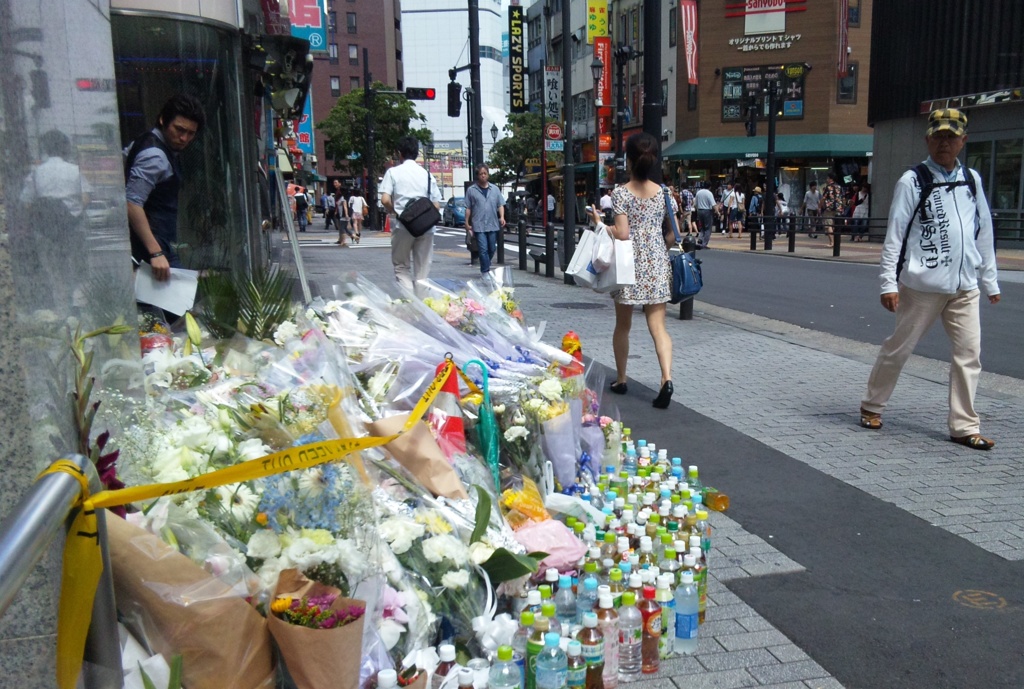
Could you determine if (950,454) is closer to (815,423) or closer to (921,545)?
(815,423)

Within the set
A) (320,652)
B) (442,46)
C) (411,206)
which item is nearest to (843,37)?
(411,206)

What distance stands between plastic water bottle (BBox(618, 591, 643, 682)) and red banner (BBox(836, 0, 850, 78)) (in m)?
40.0

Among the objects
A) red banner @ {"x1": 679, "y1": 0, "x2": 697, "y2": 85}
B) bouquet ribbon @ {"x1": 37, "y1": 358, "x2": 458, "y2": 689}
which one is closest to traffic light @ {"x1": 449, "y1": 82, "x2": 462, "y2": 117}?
red banner @ {"x1": 679, "y1": 0, "x2": 697, "y2": 85}

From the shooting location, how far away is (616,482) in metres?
4.39

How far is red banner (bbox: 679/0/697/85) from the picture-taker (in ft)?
119

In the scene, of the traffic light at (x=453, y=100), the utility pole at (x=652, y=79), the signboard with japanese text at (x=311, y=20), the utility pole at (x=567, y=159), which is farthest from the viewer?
the traffic light at (x=453, y=100)

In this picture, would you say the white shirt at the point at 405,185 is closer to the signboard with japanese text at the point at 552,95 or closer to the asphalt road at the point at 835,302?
the asphalt road at the point at 835,302

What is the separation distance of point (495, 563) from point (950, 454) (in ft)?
12.5

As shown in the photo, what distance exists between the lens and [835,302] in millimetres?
13477

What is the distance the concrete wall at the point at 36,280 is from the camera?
1.86m

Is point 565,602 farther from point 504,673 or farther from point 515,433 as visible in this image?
point 515,433

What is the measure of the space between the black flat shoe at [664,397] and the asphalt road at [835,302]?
142 inches

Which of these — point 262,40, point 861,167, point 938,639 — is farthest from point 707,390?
point 861,167

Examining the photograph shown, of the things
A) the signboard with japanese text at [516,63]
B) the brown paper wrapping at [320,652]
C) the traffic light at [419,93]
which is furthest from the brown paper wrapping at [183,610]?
the signboard with japanese text at [516,63]
